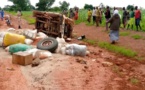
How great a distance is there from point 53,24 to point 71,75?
7545 millimetres

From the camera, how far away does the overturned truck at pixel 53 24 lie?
15180 mm

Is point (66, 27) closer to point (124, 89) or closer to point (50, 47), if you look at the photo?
point (50, 47)

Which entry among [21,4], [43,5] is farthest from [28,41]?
[21,4]

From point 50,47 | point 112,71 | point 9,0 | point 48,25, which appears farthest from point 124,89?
point 9,0

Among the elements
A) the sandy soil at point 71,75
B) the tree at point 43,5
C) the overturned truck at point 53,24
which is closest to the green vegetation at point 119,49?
the sandy soil at point 71,75

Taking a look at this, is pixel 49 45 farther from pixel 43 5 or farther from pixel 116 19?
pixel 43 5

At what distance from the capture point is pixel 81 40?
16.8 m

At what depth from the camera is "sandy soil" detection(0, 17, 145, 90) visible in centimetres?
764

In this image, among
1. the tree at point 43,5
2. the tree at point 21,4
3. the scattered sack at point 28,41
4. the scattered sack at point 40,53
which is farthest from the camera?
the tree at point 21,4

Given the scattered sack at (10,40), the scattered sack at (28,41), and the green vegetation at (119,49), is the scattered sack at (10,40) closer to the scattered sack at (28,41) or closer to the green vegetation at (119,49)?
the scattered sack at (28,41)

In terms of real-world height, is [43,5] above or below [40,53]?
below

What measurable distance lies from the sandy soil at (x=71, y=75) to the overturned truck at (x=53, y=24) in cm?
462

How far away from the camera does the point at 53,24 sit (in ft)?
51.0

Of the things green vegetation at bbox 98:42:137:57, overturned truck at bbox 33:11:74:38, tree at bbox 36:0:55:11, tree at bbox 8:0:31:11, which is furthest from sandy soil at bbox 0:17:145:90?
tree at bbox 8:0:31:11
